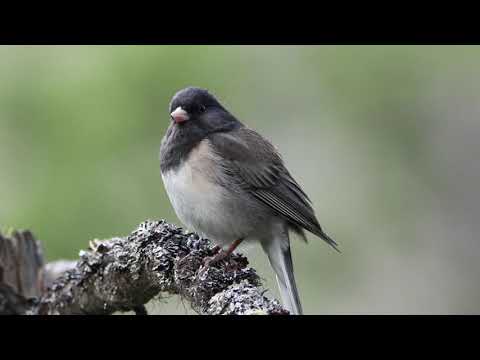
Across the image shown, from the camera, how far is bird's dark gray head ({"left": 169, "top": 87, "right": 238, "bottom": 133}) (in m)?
3.37

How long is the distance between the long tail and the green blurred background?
1.87 ft

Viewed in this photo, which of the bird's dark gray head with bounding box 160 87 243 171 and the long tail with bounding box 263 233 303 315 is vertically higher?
the bird's dark gray head with bounding box 160 87 243 171

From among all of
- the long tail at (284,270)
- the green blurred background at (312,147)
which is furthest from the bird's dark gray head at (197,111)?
the green blurred background at (312,147)

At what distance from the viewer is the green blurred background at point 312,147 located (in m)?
4.03

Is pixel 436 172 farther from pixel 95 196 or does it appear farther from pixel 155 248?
pixel 155 248

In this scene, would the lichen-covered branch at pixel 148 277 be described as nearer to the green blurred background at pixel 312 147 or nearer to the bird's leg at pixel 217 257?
the bird's leg at pixel 217 257

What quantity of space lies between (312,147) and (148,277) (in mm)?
2431

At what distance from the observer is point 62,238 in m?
3.94

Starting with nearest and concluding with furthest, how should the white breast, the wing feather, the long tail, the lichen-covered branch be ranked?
the lichen-covered branch → the long tail → the white breast → the wing feather

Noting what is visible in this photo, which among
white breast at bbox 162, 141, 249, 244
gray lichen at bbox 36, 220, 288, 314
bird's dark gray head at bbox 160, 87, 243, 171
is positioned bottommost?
gray lichen at bbox 36, 220, 288, 314

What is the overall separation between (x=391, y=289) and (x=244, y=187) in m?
1.57

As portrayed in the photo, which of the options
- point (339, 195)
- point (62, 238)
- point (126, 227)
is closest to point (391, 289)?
point (339, 195)

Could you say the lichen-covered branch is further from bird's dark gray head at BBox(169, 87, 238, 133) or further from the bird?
bird's dark gray head at BBox(169, 87, 238, 133)

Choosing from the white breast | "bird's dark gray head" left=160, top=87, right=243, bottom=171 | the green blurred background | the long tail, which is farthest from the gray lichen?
the green blurred background
